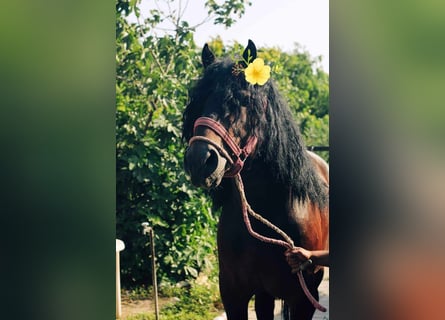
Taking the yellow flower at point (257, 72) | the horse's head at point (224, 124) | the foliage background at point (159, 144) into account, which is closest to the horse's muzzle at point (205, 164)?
the horse's head at point (224, 124)

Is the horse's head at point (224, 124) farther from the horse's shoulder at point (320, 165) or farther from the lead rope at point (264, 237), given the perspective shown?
the horse's shoulder at point (320, 165)

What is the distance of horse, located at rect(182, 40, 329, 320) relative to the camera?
288 cm

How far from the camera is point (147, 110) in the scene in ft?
12.4

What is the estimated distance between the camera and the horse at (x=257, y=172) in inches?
113

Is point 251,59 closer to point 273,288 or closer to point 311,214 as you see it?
point 311,214

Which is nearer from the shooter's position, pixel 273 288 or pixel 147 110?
pixel 273 288

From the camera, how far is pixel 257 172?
2959 mm

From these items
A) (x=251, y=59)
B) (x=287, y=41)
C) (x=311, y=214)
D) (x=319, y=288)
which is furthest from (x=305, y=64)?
(x=319, y=288)

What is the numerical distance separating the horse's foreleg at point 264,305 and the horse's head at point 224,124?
26.0 inches

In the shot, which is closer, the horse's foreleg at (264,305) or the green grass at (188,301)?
the horse's foreleg at (264,305)

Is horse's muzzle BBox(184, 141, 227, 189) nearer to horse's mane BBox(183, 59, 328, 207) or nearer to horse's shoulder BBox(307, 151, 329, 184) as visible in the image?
horse's mane BBox(183, 59, 328, 207)

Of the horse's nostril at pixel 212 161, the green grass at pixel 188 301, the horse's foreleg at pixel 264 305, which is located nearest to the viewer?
the horse's nostril at pixel 212 161
